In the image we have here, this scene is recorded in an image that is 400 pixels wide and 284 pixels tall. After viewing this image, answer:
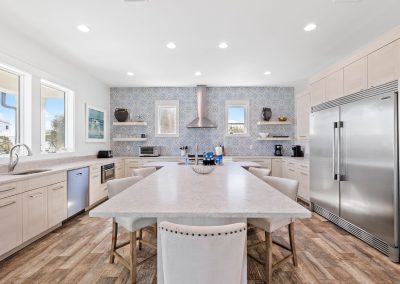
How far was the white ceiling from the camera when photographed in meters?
2.35

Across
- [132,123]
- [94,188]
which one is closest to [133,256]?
[94,188]

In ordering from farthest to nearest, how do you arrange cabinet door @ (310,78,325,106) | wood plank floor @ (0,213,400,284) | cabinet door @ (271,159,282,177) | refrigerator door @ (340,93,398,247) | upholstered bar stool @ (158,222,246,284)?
1. cabinet door @ (271,159,282,177)
2. cabinet door @ (310,78,325,106)
3. refrigerator door @ (340,93,398,247)
4. wood plank floor @ (0,213,400,284)
5. upholstered bar stool @ (158,222,246,284)

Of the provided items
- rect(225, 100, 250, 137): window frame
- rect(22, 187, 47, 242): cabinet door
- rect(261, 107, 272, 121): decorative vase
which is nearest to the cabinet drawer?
rect(22, 187, 47, 242): cabinet door

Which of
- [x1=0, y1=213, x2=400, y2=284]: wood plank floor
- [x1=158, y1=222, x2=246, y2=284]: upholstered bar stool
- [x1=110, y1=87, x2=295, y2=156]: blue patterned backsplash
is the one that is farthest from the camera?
[x1=110, y1=87, x2=295, y2=156]: blue patterned backsplash

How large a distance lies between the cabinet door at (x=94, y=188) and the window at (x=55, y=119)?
78 centimetres

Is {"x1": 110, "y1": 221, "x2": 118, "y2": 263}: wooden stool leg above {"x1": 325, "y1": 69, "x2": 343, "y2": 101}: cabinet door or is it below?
below

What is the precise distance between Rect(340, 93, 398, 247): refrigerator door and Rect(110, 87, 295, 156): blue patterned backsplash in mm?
2927

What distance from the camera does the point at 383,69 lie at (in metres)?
2.38

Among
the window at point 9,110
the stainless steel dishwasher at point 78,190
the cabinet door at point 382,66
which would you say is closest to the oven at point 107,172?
the stainless steel dishwasher at point 78,190

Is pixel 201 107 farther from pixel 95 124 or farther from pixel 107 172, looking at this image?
pixel 107 172

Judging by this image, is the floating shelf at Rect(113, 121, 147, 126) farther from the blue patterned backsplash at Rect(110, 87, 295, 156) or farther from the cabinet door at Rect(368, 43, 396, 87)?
the cabinet door at Rect(368, 43, 396, 87)

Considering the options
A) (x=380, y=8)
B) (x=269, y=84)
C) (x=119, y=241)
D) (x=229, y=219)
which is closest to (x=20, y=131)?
(x=119, y=241)

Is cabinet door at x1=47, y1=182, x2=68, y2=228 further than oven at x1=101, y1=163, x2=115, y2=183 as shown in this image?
No

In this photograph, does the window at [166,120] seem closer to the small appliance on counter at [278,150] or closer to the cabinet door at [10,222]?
the small appliance on counter at [278,150]
